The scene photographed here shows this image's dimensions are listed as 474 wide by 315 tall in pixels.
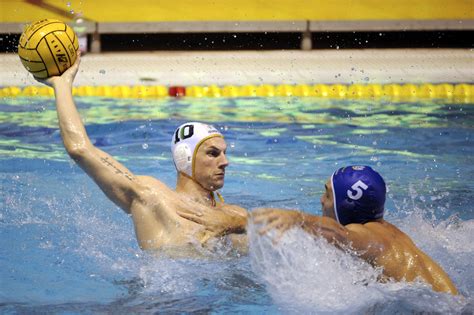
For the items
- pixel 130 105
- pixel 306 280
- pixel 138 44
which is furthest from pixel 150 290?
pixel 138 44

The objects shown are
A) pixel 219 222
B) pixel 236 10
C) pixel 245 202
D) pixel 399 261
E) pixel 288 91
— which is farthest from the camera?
pixel 236 10

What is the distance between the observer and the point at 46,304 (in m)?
3.47

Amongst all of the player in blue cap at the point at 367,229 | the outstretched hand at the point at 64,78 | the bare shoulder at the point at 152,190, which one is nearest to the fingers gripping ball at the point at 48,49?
the outstretched hand at the point at 64,78

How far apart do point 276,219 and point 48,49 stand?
136cm

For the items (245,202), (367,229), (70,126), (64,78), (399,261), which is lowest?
(245,202)

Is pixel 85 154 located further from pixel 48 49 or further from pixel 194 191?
pixel 194 191

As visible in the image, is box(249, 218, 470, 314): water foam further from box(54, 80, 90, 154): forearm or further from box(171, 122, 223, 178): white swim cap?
box(54, 80, 90, 154): forearm

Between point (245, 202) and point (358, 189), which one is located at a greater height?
point (358, 189)

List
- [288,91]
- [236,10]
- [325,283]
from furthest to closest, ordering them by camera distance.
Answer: [236,10], [288,91], [325,283]

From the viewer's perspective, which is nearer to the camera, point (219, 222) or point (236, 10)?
point (219, 222)

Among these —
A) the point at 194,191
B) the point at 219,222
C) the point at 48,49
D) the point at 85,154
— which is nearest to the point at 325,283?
the point at 219,222

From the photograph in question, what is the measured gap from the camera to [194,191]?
3.66 metres

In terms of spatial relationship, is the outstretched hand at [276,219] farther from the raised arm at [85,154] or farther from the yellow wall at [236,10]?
the yellow wall at [236,10]

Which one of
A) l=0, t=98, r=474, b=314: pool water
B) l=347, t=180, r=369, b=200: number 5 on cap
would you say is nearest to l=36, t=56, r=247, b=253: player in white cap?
l=0, t=98, r=474, b=314: pool water
